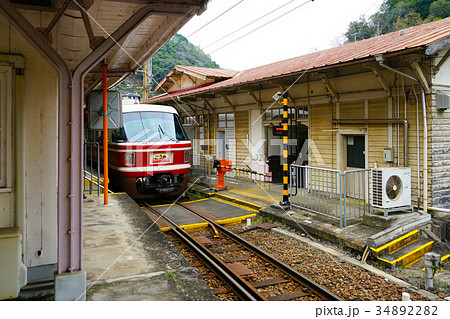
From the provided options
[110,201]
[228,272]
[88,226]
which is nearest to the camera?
[228,272]

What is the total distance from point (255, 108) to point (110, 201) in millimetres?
6500

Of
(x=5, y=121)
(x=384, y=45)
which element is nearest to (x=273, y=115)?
(x=384, y=45)

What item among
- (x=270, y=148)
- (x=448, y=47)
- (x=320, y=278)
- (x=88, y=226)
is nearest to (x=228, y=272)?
(x=320, y=278)

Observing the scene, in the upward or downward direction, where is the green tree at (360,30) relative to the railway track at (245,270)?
upward

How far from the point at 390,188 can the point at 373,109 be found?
250cm

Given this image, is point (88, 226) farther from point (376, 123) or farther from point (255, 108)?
point (255, 108)

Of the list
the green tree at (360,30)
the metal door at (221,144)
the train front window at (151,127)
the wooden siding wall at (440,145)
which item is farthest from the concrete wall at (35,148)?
the green tree at (360,30)

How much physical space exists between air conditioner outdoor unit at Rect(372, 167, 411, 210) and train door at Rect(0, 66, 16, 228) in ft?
19.7

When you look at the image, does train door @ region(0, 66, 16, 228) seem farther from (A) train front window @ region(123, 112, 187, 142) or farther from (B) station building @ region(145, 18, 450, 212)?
(A) train front window @ region(123, 112, 187, 142)

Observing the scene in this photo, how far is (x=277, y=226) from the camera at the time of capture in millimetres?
8141

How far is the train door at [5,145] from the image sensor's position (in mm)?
3797

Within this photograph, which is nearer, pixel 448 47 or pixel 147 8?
pixel 147 8

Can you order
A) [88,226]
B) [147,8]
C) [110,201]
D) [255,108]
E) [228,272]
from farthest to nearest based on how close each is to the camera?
1. [255,108]
2. [110,201]
3. [88,226]
4. [228,272]
5. [147,8]

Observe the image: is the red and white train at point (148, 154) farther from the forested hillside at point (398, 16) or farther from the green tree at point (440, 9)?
the green tree at point (440, 9)
